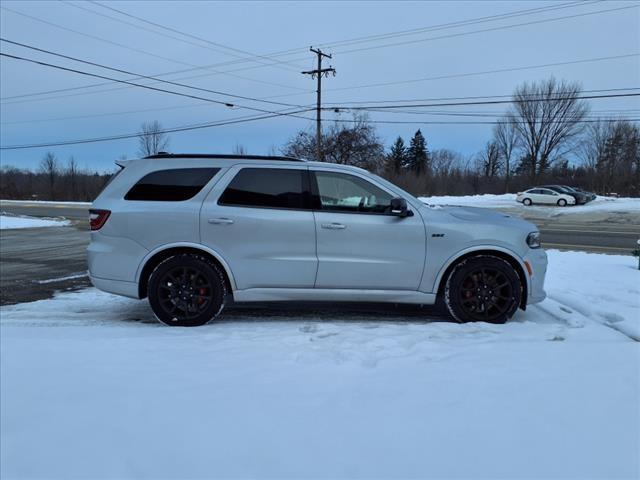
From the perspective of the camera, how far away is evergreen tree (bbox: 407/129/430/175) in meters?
81.9

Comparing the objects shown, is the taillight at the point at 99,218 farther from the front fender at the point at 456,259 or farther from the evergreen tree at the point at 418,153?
the evergreen tree at the point at 418,153

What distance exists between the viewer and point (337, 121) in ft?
143

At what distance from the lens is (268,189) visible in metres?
5.13

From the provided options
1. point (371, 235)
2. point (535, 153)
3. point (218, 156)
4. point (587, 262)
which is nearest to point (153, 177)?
point (218, 156)

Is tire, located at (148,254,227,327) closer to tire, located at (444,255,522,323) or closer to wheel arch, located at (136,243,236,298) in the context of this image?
wheel arch, located at (136,243,236,298)

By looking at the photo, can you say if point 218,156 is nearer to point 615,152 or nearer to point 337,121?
point 337,121

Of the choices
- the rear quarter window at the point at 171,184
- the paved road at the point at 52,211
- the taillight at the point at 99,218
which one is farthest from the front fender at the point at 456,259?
the paved road at the point at 52,211

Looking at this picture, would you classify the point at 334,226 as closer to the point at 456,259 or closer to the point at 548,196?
the point at 456,259

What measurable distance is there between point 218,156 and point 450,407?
3608 mm

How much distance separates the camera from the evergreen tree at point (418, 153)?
81938mm

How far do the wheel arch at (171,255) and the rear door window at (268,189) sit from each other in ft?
1.81

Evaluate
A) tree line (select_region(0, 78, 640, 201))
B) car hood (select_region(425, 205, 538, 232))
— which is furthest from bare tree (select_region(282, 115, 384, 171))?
car hood (select_region(425, 205, 538, 232))

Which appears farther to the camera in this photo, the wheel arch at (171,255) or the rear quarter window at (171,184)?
the rear quarter window at (171,184)

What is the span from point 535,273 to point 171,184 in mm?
4002
